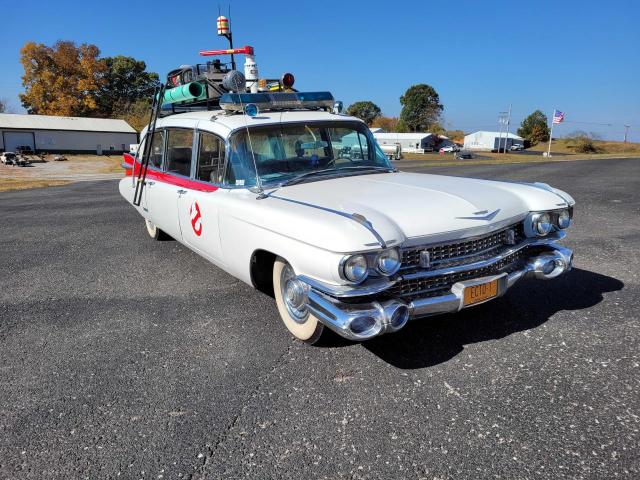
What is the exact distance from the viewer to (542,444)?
251 cm

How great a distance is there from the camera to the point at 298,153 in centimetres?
454

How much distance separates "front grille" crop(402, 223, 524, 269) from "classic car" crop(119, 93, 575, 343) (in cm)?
1

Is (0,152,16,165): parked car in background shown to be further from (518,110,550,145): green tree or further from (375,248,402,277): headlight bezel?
(518,110,550,145): green tree

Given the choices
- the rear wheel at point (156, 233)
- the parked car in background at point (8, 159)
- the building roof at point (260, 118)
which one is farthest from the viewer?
the parked car in background at point (8, 159)

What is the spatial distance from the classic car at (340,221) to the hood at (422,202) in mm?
11

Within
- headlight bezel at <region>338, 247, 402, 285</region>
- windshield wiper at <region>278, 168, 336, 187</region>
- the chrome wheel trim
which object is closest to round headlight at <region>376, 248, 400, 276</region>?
headlight bezel at <region>338, 247, 402, 285</region>

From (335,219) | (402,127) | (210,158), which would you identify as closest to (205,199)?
(210,158)

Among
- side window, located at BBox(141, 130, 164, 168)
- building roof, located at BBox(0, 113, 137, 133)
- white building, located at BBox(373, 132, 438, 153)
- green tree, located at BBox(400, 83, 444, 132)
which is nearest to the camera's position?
side window, located at BBox(141, 130, 164, 168)

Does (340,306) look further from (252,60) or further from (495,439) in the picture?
(252,60)

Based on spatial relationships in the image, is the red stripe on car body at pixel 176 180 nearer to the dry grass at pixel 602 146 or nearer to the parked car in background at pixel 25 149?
the parked car in background at pixel 25 149

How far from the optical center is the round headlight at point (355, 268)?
2.93 meters

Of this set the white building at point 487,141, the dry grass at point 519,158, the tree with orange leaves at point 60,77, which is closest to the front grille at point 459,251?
the dry grass at point 519,158

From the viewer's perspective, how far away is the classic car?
3027 mm

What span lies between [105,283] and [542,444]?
15.2 feet
